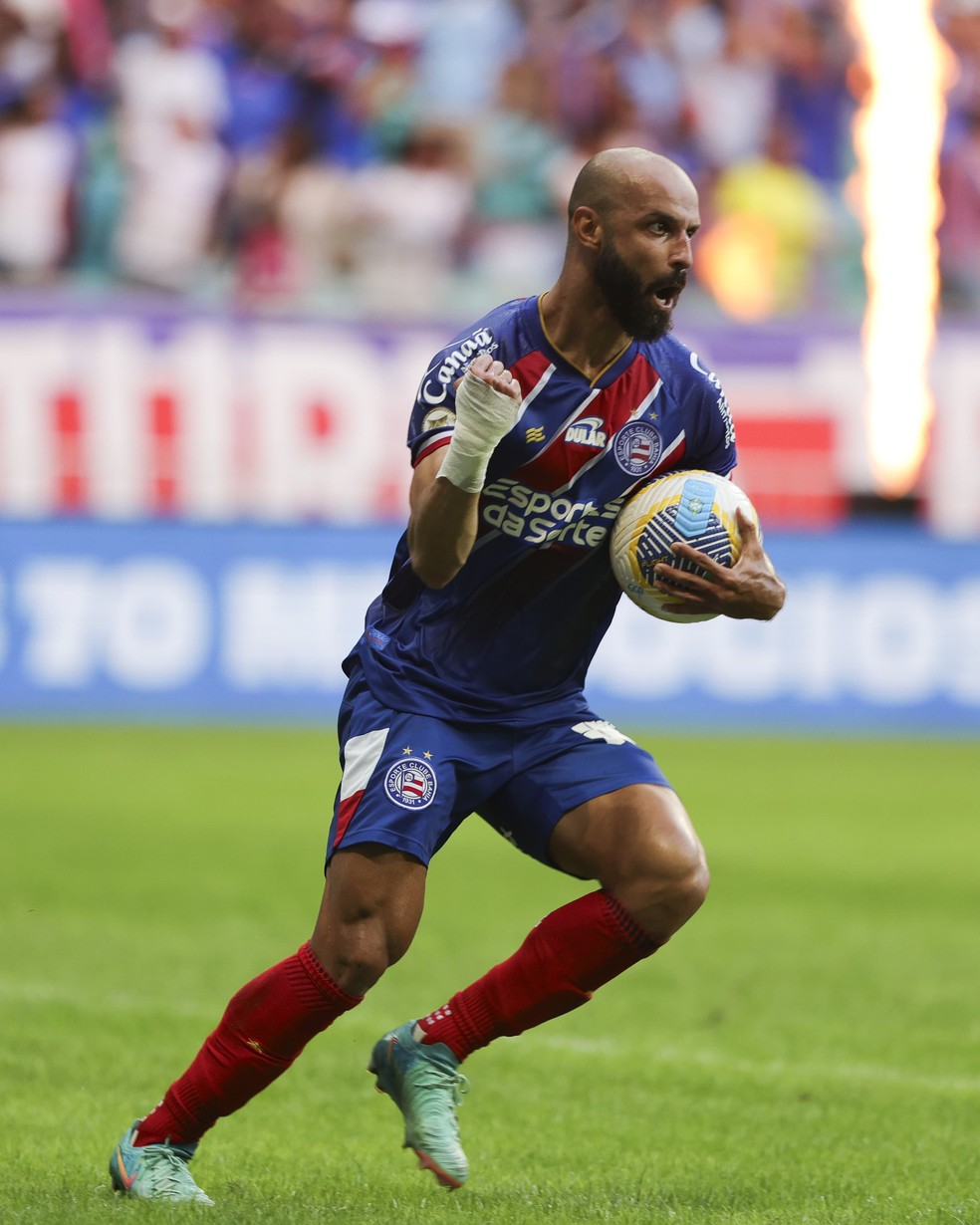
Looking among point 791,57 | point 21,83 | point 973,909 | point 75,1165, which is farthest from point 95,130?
point 75,1165

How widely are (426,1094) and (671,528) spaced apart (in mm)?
1428

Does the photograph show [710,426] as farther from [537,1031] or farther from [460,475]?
[537,1031]

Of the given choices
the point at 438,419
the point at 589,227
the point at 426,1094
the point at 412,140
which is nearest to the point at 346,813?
the point at 426,1094

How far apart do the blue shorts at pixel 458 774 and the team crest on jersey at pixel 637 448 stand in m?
0.63

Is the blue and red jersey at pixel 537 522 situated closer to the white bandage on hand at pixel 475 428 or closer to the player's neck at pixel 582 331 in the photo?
the player's neck at pixel 582 331

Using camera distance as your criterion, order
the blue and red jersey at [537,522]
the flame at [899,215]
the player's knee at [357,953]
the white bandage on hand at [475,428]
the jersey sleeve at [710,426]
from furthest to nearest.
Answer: the flame at [899,215] < the jersey sleeve at [710,426] < the blue and red jersey at [537,522] < the player's knee at [357,953] < the white bandage on hand at [475,428]

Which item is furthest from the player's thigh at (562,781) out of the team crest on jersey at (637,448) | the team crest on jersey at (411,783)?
the team crest on jersey at (637,448)

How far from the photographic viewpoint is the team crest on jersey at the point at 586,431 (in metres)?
4.57

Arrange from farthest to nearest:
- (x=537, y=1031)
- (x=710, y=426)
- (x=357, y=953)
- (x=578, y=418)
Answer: (x=537, y=1031), (x=710, y=426), (x=578, y=418), (x=357, y=953)

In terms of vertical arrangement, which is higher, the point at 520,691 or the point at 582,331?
the point at 582,331

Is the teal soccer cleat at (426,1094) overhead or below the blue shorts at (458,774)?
below

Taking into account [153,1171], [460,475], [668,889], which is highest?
[460,475]

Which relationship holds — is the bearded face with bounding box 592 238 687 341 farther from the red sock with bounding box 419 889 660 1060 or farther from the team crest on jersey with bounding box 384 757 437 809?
the red sock with bounding box 419 889 660 1060

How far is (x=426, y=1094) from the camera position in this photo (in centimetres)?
456
